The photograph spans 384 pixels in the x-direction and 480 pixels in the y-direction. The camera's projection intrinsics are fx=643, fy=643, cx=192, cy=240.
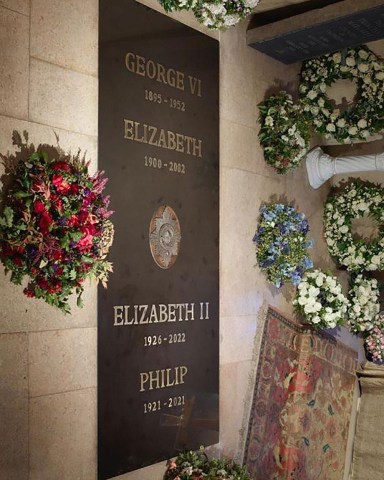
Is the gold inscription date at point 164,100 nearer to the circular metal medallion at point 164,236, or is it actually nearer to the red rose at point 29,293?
the circular metal medallion at point 164,236

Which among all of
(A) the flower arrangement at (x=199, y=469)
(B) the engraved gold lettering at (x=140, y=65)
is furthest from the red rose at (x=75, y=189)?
(A) the flower arrangement at (x=199, y=469)

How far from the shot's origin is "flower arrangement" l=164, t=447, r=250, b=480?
4.27 meters

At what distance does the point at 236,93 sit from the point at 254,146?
18.7 inches

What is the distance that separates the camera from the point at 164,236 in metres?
4.41

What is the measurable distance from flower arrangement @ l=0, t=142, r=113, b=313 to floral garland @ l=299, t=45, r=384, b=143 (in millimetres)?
3072

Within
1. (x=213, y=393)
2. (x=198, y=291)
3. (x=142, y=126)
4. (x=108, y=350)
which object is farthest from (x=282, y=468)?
(x=142, y=126)

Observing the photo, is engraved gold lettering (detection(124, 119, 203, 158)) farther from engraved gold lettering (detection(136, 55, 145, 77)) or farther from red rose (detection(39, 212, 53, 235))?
red rose (detection(39, 212, 53, 235))

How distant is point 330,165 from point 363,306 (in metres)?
1.41

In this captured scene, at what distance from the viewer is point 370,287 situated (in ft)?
20.8

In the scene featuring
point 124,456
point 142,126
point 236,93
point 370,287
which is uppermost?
point 236,93

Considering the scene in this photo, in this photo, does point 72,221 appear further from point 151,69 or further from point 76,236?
point 151,69

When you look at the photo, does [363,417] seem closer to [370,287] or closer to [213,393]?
[370,287]

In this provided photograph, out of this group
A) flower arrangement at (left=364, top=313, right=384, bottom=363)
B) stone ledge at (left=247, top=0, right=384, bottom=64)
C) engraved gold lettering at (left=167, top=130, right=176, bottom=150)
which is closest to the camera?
engraved gold lettering at (left=167, top=130, right=176, bottom=150)

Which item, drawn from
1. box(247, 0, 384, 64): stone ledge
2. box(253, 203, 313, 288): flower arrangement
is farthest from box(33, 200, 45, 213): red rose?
box(247, 0, 384, 64): stone ledge
